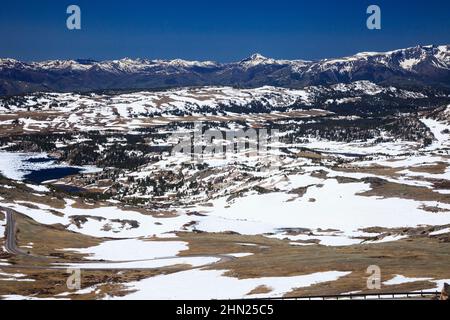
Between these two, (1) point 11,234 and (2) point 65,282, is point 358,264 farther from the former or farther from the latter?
(1) point 11,234

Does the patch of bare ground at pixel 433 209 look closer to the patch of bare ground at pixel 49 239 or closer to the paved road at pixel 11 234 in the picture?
the patch of bare ground at pixel 49 239

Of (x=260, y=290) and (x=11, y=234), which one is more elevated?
(x=260, y=290)

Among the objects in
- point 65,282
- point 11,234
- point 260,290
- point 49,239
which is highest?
point 260,290

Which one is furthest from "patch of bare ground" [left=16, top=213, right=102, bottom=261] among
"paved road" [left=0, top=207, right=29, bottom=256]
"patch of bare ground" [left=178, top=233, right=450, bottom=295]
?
"patch of bare ground" [left=178, top=233, right=450, bottom=295]

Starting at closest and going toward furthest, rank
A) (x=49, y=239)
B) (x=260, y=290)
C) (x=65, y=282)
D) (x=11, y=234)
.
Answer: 1. (x=260, y=290)
2. (x=65, y=282)
3. (x=11, y=234)
4. (x=49, y=239)

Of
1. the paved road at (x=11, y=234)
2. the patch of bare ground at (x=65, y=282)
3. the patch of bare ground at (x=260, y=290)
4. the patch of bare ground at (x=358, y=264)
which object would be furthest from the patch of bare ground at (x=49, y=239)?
the patch of bare ground at (x=260, y=290)

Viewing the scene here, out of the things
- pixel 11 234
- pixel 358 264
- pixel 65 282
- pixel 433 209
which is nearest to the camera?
pixel 358 264

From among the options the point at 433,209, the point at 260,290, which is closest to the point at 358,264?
the point at 260,290

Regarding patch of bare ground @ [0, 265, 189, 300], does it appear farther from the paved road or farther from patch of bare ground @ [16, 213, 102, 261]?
patch of bare ground @ [16, 213, 102, 261]

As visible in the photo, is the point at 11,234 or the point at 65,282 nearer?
the point at 65,282

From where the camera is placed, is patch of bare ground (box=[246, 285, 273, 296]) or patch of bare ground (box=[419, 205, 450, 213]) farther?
patch of bare ground (box=[419, 205, 450, 213])
